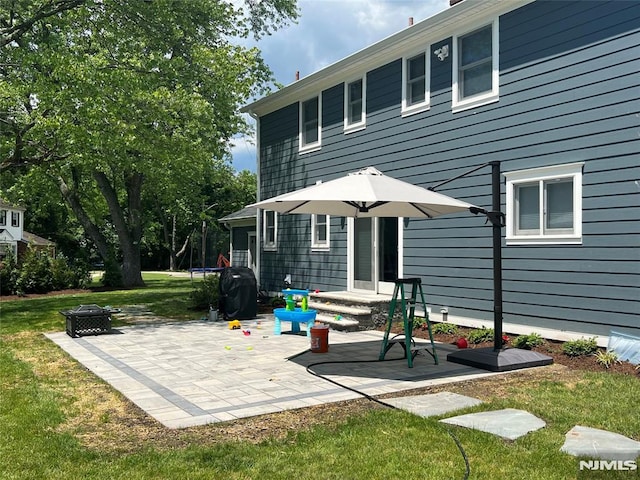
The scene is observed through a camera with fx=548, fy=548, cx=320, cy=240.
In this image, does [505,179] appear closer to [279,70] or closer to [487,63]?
[487,63]

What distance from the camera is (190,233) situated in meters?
41.7

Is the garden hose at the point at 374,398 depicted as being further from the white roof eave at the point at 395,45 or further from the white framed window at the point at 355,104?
the white framed window at the point at 355,104

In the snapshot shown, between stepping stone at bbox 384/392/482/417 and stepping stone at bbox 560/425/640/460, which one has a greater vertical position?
stepping stone at bbox 560/425/640/460

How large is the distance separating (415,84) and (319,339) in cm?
563

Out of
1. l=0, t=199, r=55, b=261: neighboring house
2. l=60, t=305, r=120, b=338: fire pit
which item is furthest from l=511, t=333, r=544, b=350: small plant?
l=0, t=199, r=55, b=261: neighboring house

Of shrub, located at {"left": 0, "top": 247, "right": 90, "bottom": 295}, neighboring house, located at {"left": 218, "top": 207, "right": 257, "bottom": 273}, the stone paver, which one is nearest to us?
the stone paver

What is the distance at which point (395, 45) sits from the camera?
10484mm

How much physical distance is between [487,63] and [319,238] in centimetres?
600

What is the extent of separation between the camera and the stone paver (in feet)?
16.8

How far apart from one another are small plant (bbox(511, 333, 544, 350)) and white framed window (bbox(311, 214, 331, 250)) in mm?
6077

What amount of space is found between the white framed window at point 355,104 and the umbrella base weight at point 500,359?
633cm

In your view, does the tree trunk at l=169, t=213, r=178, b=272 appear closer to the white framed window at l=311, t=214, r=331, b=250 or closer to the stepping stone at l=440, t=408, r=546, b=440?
the white framed window at l=311, t=214, r=331, b=250

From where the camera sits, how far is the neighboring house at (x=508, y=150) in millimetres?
7215

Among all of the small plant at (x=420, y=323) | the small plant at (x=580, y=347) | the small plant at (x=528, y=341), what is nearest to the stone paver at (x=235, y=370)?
the small plant at (x=420, y=323)
